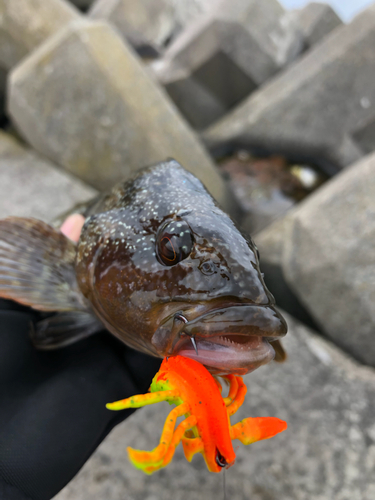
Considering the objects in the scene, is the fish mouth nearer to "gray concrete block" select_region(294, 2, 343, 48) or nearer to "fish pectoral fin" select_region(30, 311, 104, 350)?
"fish pectoral fin" select_region(30, 311, 104, 350)

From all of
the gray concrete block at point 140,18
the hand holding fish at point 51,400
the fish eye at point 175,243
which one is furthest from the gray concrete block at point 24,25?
the fish eye at point 175,243

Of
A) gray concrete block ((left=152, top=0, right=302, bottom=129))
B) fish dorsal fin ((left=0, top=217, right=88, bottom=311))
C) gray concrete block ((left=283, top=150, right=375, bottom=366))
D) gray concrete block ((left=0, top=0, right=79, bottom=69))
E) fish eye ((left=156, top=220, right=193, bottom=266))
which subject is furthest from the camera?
gray concrete block ((left=152, top=0, right=302, bottom=129))

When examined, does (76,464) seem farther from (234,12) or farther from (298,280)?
(234,12)

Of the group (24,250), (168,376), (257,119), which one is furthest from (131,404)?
(257,119)

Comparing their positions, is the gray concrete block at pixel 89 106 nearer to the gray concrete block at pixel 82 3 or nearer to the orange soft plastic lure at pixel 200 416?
the orange soft plastic lure at pixel 200 416

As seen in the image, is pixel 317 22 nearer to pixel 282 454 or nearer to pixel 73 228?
pixel 73 228

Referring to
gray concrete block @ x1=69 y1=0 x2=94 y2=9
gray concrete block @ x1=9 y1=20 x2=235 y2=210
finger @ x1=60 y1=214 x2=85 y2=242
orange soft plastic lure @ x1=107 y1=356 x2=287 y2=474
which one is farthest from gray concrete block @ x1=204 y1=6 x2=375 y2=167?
gray concrete block @ x1=69 y1=0 x2=94 y2=9

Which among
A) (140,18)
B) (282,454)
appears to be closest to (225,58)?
(140,18)
